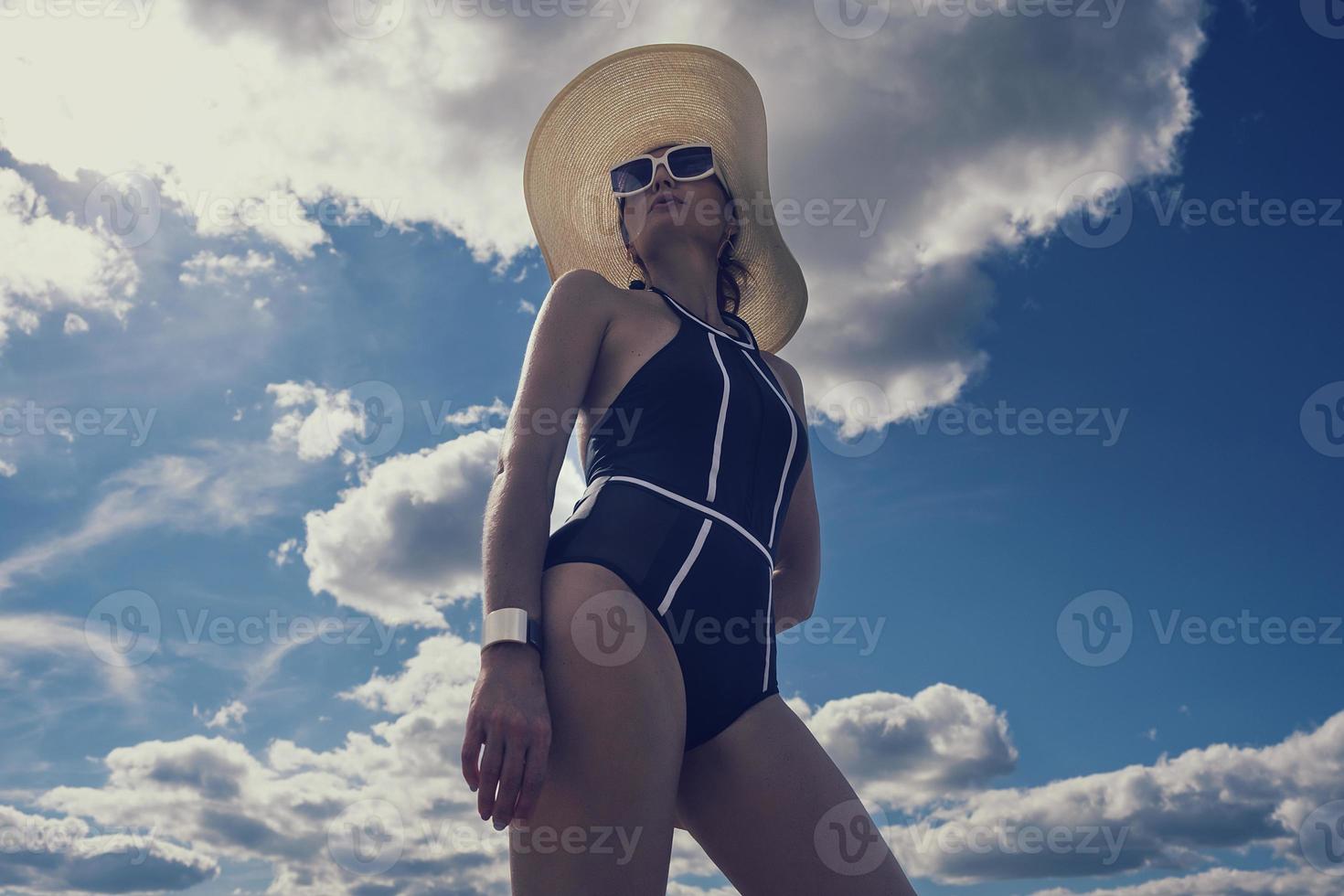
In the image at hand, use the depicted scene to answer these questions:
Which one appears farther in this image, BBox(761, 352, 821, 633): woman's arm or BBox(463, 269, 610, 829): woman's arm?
BBox(761, 352, 821, 633): woman's arm

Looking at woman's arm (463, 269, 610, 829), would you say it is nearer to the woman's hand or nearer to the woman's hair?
the woman's hand

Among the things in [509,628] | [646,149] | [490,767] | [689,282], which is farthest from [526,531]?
[646,149]

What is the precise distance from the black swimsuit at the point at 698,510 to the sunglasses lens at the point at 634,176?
780 millimetres

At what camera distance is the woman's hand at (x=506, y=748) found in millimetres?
2375

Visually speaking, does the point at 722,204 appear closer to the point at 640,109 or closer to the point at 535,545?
the point at 640,109

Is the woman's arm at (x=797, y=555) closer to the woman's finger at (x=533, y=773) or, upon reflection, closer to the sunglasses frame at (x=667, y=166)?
the sunglasses frame at (x=667, y=166)

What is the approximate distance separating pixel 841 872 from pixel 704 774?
1.54 ft

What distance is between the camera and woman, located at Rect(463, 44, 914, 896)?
246cm

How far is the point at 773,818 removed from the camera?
2.85 meters

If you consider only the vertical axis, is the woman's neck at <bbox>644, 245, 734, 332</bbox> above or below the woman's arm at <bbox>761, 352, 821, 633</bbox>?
above

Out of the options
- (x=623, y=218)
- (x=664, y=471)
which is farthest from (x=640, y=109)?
(x=664, y=471)

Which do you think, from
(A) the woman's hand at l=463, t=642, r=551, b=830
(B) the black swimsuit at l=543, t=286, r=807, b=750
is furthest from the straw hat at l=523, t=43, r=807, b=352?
(A) the woman's hand at l=463, t=642, r=551, b=830

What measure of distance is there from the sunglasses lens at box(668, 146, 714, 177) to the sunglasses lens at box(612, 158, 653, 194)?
0.30 ft

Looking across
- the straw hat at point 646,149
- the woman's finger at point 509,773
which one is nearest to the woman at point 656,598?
the woman's finger at point 509,773
